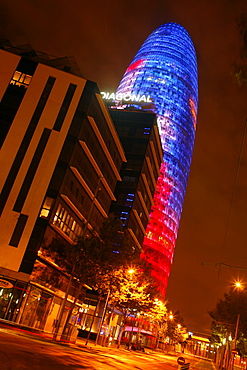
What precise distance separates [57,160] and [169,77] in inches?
5403

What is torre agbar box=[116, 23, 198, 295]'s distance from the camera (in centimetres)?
13962

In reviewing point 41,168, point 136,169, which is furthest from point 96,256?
point 136,169

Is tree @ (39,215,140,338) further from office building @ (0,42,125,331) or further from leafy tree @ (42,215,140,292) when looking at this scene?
office building @ (0,42,125,331)

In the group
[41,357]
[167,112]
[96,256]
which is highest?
[167,112]

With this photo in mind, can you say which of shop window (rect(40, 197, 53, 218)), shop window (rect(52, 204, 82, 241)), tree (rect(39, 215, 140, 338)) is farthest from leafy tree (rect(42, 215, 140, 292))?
shop window (rect(40, 197, 53, 218))

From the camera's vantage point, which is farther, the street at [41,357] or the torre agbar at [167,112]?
the torre agbar at [167,112]

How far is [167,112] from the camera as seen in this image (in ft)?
527

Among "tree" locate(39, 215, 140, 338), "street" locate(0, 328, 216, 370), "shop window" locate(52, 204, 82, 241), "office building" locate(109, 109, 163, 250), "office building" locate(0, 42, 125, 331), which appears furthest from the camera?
"office building" locate(109, 109, 163, 250)

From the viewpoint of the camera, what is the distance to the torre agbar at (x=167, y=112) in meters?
140

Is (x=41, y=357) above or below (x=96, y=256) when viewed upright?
below

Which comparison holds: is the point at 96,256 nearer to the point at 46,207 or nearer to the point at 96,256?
the point at 96,256

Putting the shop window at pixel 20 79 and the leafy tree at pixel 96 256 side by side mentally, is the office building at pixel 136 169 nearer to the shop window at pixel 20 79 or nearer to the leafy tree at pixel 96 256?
the leafy tree at pixel 96 256

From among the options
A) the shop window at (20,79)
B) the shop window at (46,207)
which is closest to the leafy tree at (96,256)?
the shop window at (46,207)

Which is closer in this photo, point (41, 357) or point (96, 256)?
point (41, 357)
